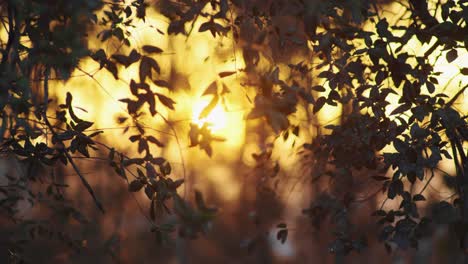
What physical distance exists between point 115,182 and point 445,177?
7.08m

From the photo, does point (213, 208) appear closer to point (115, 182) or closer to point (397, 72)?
point (397, 72)

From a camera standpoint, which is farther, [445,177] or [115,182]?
[115,182]

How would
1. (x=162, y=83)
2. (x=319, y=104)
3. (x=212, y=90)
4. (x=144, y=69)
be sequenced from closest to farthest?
(x=212, y=90)
(x=144, y=69)
(x=162, y=83)
(x=319, y=104)

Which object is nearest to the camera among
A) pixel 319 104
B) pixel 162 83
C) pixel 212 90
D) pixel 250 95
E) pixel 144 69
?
pixel 212 90

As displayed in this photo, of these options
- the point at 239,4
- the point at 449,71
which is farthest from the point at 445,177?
the point at 239,4

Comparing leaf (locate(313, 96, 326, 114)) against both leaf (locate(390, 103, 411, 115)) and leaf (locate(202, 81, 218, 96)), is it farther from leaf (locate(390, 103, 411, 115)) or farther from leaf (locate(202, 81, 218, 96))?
leaf (locate(202, 81, 218, 96))

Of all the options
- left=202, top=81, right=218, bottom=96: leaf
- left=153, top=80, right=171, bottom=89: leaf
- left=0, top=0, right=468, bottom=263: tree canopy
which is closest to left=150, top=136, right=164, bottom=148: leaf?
left=0, top=0, right=468, bottom=263: tree canopy

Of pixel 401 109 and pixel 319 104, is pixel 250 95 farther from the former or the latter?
pixel 401 109

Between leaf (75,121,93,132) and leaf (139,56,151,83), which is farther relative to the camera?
leaf (75,121,93,132)

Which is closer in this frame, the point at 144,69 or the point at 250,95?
the point at 144,69

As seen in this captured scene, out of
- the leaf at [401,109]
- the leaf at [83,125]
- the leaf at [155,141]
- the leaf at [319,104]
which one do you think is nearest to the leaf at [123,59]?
the leaf at [83,125]

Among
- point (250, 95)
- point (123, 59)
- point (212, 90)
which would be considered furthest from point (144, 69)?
point (250, 95)

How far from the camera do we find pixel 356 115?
3381 millimetres

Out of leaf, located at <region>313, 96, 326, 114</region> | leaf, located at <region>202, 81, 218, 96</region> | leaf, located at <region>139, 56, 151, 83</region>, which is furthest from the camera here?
leaf, located at <region>313, 96, 326, 114</region>
